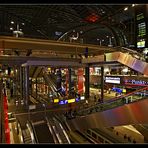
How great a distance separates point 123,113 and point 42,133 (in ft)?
18.0

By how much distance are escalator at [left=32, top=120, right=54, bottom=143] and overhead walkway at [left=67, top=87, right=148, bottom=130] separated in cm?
211

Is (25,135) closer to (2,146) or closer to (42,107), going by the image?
(42,107)

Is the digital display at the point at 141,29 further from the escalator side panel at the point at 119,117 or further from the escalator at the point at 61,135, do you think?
the escalator at the point at 61,135

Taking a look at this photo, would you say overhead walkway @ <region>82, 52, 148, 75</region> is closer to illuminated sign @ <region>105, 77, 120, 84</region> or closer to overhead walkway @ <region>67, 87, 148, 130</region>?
overhead walkway @ <region>67, 87, 148, 130</region>

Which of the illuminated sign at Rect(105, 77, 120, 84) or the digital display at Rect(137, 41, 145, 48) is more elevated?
the digital display at Rect(137, 41, 145, 48)

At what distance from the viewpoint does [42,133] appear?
11.2 metres

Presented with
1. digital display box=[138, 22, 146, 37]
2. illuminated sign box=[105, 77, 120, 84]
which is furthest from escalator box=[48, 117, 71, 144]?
illuminated sign box=[105, 77, 120, 84]

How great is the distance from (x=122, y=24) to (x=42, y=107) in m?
14.0

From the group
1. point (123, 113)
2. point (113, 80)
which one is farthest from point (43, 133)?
point (113, 80)

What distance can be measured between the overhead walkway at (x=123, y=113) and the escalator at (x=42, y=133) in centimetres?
211

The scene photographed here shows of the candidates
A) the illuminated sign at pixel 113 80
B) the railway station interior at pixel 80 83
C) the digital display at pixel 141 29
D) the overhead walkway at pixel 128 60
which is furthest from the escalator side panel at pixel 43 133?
the illuminated sign at pixel 113 80

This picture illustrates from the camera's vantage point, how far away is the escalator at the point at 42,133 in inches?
411

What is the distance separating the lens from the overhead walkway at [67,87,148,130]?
706cm

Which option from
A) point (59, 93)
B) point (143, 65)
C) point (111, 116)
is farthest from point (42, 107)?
point (143, 65)
